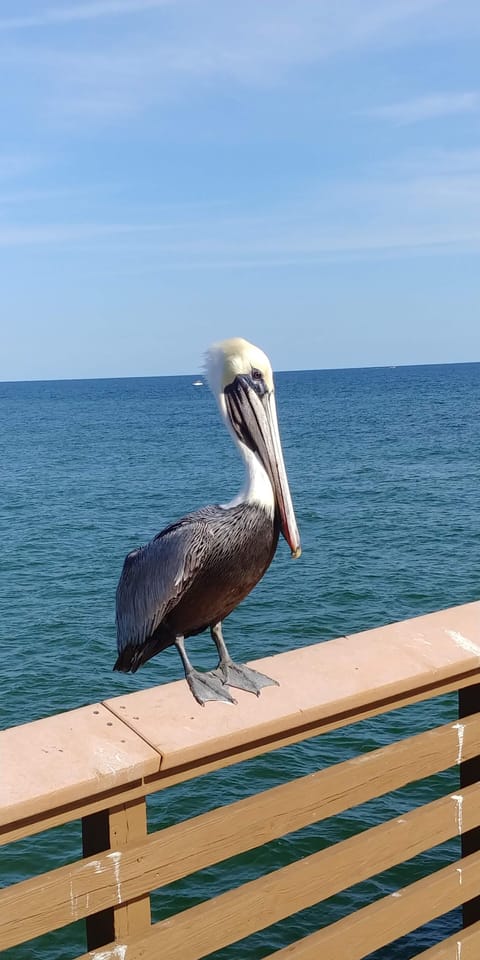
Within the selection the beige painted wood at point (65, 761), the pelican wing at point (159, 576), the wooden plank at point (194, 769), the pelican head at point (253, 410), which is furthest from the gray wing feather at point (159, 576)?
the beige painted wood at point (65, 761)

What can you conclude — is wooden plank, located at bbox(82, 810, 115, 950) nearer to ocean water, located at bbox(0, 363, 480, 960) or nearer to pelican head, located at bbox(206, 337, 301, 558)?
pelican head, located at bbox(206, 337, 301, 558)

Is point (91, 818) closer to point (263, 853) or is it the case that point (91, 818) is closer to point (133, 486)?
point (263, 853)

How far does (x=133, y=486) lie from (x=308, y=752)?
1042 inches

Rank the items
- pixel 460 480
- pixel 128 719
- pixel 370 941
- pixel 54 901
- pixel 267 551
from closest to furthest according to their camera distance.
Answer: pixel 54 901 < pixel 128 719 < pixel 370 941 < pixel 267 551 < pixel 460 480

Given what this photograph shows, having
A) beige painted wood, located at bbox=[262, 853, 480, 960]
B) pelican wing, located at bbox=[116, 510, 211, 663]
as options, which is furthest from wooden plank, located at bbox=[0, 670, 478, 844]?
pelican wing, located at bbox=[116, 510, 211, 663]

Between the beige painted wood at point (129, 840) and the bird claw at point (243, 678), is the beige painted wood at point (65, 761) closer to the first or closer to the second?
the beige painted wood at point (129, 840)

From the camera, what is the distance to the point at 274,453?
8.72ft

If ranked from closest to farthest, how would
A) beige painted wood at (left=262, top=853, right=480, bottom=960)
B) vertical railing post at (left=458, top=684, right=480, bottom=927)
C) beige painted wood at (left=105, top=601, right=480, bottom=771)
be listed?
1. beige painted wood at (left=105, top=601, right=480, bottom=771)
2. beige painted wood at (left=262, top=853, right=480, bottom=960)
3. vertical railing post at (left=458, top=684, right=480, bottom=927)

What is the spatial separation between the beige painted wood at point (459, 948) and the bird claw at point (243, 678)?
28.0 inches

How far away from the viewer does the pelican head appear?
2652mm

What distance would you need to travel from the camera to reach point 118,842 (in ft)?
5.33

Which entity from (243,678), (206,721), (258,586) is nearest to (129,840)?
(206,721)

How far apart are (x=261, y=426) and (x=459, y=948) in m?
1.42

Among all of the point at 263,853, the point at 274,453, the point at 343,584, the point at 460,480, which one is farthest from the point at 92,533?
the point at 274,453
